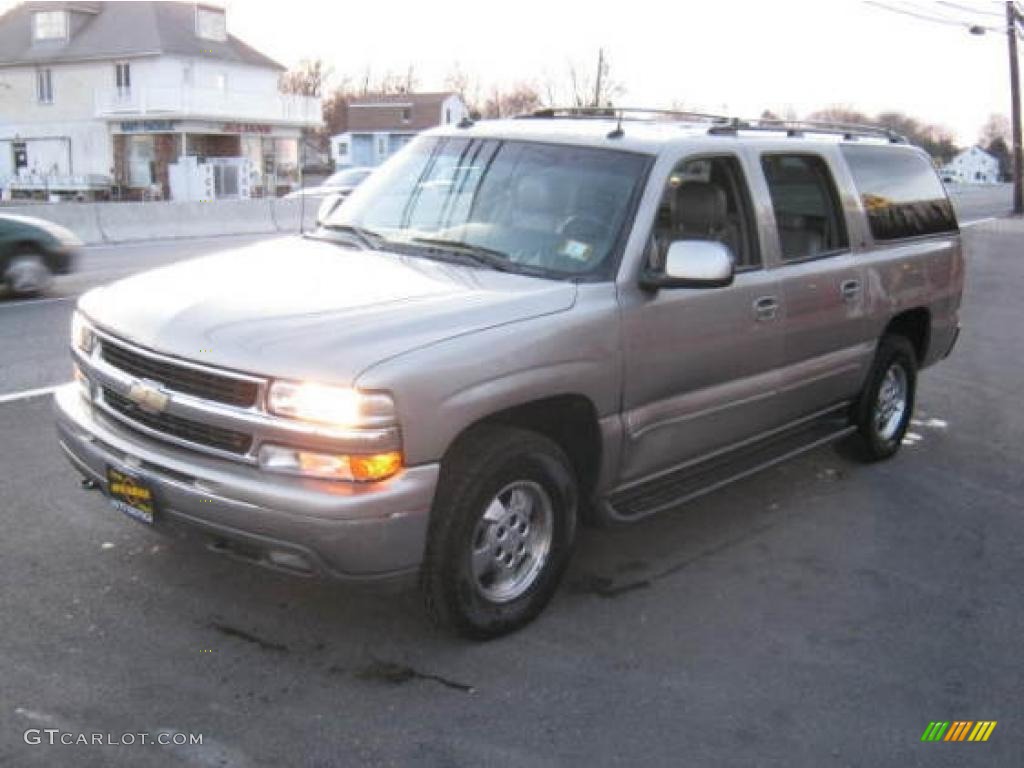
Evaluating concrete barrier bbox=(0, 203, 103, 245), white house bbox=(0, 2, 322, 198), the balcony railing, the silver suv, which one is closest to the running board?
the silver suv

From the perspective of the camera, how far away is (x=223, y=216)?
80.6 ft

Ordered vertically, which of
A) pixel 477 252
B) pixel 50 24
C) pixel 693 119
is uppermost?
pixel 50 24

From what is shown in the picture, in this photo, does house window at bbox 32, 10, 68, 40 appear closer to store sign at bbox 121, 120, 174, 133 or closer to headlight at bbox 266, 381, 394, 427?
store sign at bbox 121, 120, 174, 133

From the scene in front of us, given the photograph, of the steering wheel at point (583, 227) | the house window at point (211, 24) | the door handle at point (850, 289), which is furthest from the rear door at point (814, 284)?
the house window at point (211, 24)

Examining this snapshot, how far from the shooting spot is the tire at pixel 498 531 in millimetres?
3826

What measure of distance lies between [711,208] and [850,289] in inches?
47.4

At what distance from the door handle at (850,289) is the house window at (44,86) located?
55.0 m

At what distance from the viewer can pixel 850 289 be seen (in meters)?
5.80

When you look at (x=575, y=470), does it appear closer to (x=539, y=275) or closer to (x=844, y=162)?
(x=539, y=275)

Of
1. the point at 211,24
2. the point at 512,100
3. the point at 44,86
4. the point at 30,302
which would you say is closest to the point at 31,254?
the point at 30,302

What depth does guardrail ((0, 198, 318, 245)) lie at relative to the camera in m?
20.8

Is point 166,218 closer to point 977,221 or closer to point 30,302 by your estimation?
point 30,302

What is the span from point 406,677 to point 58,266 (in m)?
9.99

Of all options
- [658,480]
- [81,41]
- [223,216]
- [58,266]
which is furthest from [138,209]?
[81,41]
